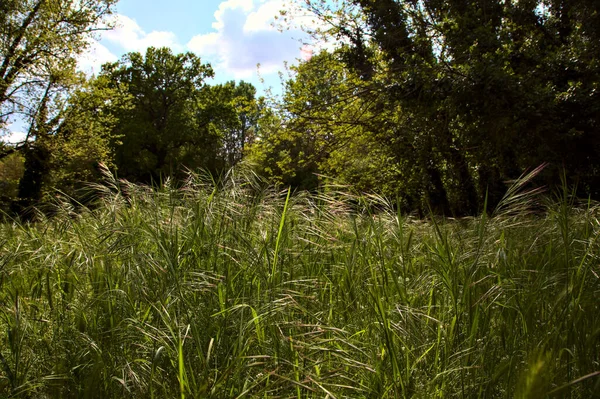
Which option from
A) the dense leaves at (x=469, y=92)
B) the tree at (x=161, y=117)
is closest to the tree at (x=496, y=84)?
the dense leaves at (x=469, y=92)

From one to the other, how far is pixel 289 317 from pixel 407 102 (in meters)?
6.35

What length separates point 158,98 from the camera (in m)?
28.0

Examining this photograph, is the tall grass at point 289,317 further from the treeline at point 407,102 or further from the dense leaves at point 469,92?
the dense leaves at point 469,92

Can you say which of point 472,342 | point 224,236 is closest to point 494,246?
point 472,342

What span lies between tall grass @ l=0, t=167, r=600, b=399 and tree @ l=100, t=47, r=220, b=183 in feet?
79.9

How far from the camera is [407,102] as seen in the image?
7.61m

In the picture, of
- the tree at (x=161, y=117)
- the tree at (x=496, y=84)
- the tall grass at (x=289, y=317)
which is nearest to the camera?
the tall grass at (x=289, y=317)

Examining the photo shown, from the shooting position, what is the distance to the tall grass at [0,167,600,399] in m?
1.61

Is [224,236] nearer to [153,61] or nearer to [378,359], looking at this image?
[378,359]

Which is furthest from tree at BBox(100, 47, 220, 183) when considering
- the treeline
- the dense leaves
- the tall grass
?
the tall grass

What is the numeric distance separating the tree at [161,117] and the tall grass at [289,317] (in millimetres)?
24342

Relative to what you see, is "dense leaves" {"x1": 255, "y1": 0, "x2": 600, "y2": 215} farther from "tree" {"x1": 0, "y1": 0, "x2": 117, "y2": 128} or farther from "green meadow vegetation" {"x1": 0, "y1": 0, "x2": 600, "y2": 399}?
"tree" {"x1": 0, "y1": 0, "x2": 117, "y2": 128}

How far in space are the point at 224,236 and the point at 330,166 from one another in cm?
880

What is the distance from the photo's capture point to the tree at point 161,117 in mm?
26219
